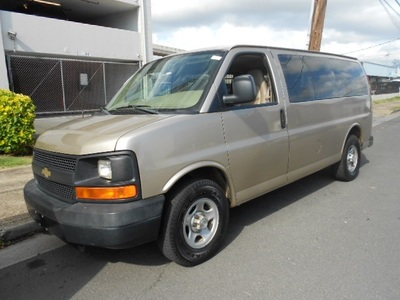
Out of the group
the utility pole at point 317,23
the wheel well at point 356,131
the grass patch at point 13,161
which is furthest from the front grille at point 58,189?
the utility pole at point 317,23

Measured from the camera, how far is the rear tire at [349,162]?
5730mm

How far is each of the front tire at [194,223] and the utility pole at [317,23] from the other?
9.01 m

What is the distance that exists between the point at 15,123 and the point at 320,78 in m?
6.11

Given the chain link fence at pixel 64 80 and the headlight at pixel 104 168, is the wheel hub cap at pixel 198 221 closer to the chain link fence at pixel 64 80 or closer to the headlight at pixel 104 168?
the headlight at pixel 104 168

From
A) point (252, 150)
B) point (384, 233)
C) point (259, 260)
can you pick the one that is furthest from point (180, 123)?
point (384, 233)

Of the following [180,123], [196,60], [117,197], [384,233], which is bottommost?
[384,233]

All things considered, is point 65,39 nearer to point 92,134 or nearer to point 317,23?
point 317,23

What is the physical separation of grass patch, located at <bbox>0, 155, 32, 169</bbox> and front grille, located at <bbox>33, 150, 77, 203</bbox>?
3.95 m

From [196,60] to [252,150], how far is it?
1.16 meters

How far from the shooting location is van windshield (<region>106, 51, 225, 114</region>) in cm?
339

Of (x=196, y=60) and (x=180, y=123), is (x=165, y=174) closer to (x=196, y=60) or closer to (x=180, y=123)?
(x=180, y=123)

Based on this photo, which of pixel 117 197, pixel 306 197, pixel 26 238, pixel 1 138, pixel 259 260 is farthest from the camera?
pixel 1 138

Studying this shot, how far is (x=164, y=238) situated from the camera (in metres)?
3.02

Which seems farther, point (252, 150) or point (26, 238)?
point (26, 238)
